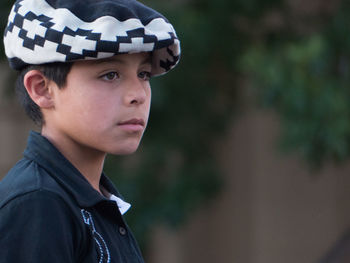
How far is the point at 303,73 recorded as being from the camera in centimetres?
473

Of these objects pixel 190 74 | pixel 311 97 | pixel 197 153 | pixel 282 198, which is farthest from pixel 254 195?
pixel 311 97

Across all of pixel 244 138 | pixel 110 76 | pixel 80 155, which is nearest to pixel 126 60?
pixel 110 76

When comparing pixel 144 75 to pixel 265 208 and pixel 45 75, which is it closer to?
pixel 45 75

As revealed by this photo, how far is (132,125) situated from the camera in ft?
5.83

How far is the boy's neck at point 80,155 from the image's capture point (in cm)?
180

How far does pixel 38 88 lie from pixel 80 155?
19cm

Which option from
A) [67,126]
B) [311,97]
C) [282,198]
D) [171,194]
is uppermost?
[67,126]

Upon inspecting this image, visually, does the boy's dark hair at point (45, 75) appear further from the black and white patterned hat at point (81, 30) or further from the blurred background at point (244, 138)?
the blurred background at point (244, 138)

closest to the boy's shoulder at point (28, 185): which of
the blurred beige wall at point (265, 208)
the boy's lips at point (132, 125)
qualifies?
the boy's lips at point (132, 125)

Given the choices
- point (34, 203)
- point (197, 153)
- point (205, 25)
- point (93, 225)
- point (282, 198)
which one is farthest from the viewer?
point (282, 198)

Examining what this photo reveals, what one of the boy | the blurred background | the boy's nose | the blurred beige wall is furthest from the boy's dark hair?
the blurred beige wall

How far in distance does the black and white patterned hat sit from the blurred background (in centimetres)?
219

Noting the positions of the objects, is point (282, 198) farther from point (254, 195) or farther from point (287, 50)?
point (287, 50)

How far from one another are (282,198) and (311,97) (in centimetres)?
275
